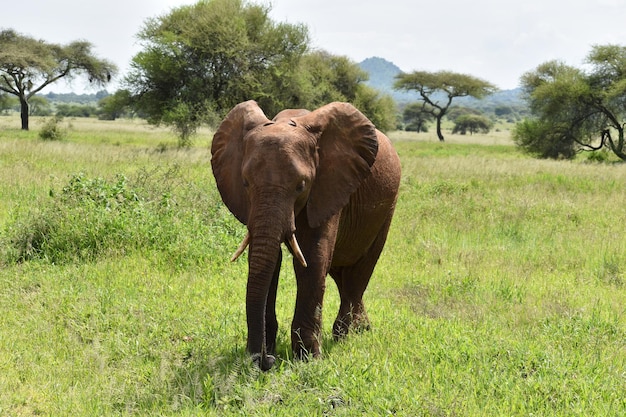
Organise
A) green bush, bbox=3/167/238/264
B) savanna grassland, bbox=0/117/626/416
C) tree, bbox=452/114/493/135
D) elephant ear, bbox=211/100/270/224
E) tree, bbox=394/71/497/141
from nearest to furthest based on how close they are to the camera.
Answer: savanna grassland, bbox=0/117/626/416 → elephant ear, bbox=211/100/270/224 → green bush, bbox=3/167/238/264 → tree, bbox=394/71/497/141 → tree, bbox=452/114/493/135

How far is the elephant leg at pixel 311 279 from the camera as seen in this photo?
4.00 m

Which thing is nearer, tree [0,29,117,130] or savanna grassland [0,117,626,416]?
savanna grassland [0,117,626,416]

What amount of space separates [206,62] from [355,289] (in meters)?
22.5

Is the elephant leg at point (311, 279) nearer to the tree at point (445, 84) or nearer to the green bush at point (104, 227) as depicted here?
the green bush at point (104, 227)

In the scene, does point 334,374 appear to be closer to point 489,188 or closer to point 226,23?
point 489,188

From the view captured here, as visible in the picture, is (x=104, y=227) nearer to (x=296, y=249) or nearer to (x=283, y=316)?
(x=283, y=316)

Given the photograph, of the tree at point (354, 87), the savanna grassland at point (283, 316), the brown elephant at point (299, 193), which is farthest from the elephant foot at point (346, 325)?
the tree at point (354, 87)

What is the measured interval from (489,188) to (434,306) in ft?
31.1

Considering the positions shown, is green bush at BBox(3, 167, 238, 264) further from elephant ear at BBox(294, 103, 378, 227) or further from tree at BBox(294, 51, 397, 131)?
tree at BBox(294, 51, 397, 131)

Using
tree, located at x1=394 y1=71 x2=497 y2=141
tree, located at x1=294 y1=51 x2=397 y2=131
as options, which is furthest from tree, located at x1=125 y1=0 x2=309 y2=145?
tree, located at x1=394 y1=71 x2=497 y2=141

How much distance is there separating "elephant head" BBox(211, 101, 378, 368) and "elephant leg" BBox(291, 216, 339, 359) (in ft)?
0.39

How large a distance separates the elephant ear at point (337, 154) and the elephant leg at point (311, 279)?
5.9 inches

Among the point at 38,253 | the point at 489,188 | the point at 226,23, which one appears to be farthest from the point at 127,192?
the point at 226,23

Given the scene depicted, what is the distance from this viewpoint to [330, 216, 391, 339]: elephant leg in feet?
16.7
